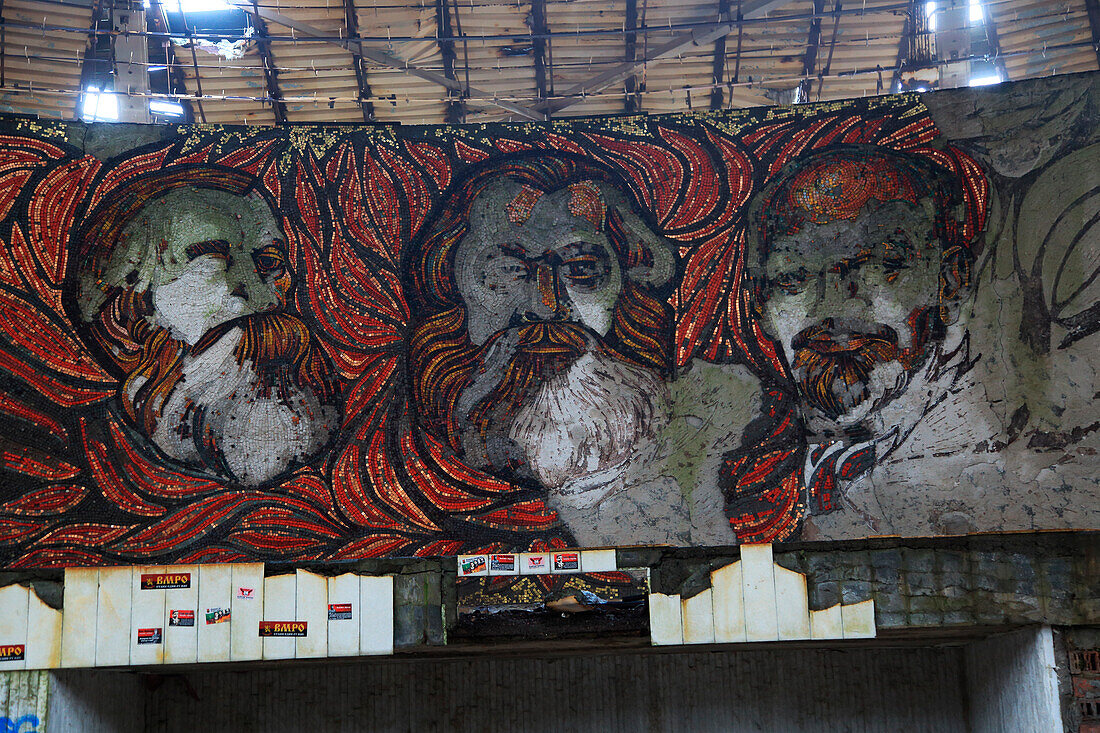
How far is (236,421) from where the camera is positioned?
5766 mm

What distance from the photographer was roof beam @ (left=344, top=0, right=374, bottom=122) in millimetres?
7030

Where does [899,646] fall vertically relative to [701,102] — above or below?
below

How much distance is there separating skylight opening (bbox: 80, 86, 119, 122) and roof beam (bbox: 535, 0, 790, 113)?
132 inches

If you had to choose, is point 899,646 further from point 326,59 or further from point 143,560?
point 326,59

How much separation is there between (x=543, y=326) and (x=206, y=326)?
203 cm

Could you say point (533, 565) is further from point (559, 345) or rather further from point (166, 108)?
point (166, 108)

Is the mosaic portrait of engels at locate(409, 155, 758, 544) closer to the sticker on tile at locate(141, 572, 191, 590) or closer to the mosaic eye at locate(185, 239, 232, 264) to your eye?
the mosaic eye at locate(185, 239, 232, 264)

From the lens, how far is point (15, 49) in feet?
22.5

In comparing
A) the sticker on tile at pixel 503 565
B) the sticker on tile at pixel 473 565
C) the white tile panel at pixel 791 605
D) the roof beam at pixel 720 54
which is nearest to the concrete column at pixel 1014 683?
the white tile panel at pixel 791 605

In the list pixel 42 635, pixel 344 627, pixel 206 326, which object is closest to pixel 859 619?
pixel 344 627

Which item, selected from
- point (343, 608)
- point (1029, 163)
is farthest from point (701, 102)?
point (343, 608)

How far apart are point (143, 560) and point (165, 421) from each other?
0.81 m

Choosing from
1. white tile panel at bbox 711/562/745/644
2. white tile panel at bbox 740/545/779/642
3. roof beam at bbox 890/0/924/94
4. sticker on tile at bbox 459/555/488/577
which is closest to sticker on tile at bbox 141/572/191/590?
sticker on tile at bbox 459/555/488/577

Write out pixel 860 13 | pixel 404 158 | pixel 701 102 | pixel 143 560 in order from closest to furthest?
pixel 143 560, pixel 404 158, pixel 860 13, pixel 701 102
